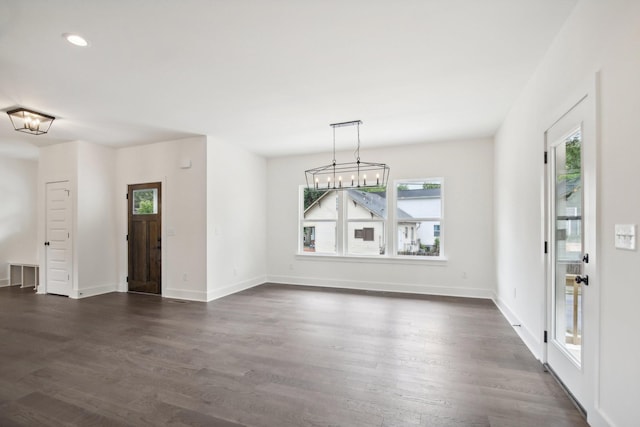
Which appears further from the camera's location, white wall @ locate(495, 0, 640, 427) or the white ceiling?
the white ceiling

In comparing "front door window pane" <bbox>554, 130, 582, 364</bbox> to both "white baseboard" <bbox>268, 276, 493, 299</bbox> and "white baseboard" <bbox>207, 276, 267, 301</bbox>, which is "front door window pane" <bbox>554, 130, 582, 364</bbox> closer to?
"white baseboard" <bbox>268, 276, 493, 299</bbox>

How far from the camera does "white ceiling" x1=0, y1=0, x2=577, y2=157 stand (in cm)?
209

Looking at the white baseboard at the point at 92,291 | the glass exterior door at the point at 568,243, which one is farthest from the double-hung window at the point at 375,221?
the white baseboard at the point at 92,291

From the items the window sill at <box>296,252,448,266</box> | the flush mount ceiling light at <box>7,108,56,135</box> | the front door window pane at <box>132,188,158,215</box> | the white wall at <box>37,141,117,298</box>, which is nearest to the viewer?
the flush mount ceiling light at <box>7,108,56,135</box>

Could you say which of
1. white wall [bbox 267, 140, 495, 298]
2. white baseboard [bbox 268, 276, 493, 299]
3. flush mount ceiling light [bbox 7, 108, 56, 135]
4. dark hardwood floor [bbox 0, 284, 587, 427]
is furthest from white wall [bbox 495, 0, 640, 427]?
flush mount ceiling light [bbox 7, 108, 56, 135]

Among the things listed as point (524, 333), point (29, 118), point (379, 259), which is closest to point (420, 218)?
point (379, 259)

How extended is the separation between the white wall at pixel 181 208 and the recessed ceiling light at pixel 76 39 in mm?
2682

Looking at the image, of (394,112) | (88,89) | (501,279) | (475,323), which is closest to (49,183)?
(88,89)

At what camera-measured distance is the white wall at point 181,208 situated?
16.7 ft

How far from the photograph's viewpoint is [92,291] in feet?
18.0

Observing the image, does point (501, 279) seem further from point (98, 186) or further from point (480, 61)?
point (98, 186)

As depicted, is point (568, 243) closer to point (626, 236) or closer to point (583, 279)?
point (583, 279)

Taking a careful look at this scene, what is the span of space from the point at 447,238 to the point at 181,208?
4.77 metres

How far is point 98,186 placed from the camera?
5.66m
